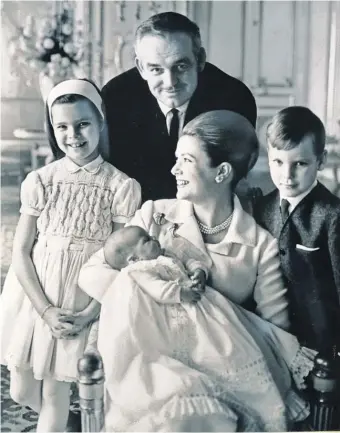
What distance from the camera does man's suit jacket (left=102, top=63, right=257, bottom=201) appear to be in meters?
1.31

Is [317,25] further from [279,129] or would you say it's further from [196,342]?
[196,342]

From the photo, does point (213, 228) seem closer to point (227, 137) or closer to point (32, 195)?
point (227, 137)

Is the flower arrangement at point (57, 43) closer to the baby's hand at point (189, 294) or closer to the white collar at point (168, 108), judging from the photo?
the white collar at point (168, 108)

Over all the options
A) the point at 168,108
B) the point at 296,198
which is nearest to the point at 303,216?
the point at 296,198

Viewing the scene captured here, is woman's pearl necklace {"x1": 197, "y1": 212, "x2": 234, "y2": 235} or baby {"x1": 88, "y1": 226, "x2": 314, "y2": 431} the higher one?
woman's pearl necklace {"x1": 197, "y1": 212, "x2": 234, "y2": 235}

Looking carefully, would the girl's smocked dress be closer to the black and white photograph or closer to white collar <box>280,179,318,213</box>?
the black and white photograph

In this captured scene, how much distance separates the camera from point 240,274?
132 cm

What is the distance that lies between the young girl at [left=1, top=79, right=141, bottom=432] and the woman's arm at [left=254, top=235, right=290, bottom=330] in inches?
12.3

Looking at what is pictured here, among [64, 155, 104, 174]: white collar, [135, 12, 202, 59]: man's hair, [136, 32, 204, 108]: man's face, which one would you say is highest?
[135, 12, 202, 59]: man's hair

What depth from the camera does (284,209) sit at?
134cm

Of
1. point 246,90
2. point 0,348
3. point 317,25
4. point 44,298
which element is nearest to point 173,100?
point 246,90

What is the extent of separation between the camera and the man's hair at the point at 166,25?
1.30 m

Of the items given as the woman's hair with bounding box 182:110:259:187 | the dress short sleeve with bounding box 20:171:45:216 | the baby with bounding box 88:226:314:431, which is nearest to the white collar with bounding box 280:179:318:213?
the woman's hair with bounding box 182:110:259:187

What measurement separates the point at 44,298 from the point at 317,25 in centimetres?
86
